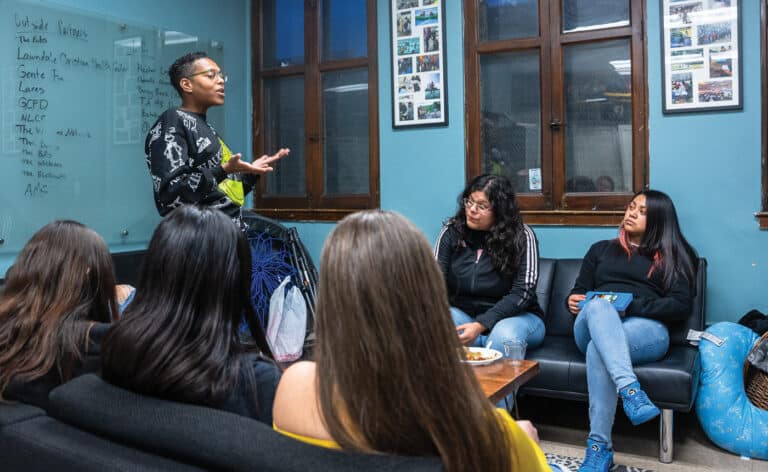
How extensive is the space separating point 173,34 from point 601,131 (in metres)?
2.41

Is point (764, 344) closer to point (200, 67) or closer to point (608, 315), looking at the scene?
point (608, 315)

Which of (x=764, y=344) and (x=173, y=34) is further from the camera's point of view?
(x=173, y=34)

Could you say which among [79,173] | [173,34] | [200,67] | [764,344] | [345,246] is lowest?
[764,344]

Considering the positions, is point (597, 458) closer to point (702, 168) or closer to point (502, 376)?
point (502, 376)

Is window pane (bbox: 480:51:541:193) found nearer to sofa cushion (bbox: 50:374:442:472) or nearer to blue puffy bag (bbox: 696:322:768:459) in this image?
blue puffy bag (bbox: 696:322:768:459)

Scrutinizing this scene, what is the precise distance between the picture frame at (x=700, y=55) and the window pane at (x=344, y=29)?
65.1 inches

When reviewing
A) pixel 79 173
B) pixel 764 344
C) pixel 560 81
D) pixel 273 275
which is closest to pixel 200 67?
pixel 79 173

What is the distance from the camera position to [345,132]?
13.5 feet

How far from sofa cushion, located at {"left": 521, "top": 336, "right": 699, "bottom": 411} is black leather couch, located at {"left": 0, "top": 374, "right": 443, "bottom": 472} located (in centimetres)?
195

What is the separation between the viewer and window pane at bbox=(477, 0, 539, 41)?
3514mm

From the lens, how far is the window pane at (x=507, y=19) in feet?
11.5

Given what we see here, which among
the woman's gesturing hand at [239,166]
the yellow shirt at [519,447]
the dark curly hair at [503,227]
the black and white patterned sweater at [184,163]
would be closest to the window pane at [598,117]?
the dark curly hair at [503,227]

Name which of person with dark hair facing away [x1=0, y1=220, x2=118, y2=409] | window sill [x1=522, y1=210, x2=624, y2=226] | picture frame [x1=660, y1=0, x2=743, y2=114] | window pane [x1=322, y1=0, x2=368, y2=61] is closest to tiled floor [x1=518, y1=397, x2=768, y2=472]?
window sill [x1=522, y1=210, x2=624, y2=226]

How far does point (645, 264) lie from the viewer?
2.91 meters
